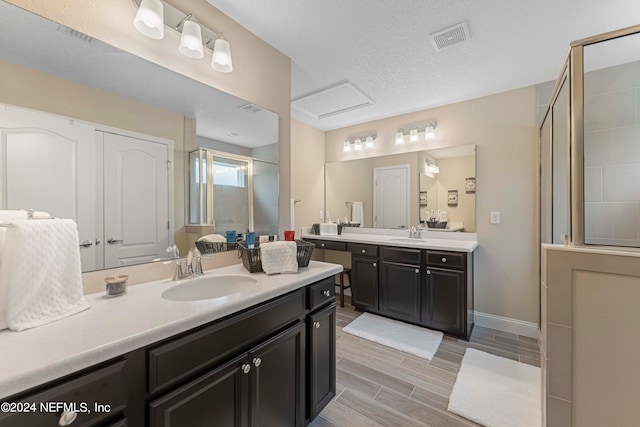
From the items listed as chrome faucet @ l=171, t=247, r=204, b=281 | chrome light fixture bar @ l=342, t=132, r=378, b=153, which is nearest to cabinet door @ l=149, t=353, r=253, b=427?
chrome faucet @ l=171, t=247, r=204, b=281

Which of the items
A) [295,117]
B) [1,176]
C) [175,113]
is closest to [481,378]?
[175,113]

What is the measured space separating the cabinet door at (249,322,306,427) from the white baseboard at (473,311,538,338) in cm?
235

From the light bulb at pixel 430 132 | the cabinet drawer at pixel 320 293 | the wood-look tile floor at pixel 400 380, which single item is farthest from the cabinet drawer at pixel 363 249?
the light bulb at pixel 430 132

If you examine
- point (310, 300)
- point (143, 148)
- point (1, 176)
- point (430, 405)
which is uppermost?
point (143, 148)

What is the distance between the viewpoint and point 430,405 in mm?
1663

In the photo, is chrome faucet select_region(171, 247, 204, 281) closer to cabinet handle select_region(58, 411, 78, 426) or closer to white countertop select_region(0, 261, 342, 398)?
white countertop select_region(0, 261, 342, 398)

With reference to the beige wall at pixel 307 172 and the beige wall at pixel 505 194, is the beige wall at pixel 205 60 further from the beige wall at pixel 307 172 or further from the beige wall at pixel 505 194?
the beige wall at pixel 505 194

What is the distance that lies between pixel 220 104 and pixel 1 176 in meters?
1.06

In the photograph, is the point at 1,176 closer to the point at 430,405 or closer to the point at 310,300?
the point at 310,300

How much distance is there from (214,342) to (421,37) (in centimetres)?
229

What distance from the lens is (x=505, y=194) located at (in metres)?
2.72

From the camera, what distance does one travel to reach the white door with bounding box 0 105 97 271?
3.13 feet

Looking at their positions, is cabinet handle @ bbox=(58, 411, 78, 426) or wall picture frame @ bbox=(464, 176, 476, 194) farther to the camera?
wall picture frame @ bbox=(464, 176, 476, 194)

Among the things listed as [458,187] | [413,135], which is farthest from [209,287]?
[413,135]
